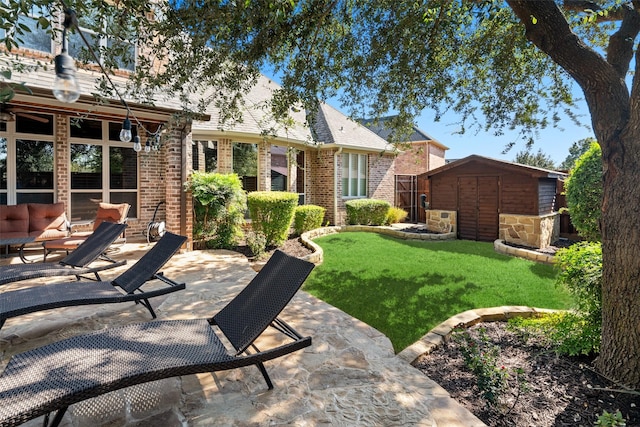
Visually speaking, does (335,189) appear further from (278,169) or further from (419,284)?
(419,284)

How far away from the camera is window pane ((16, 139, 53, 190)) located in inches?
316

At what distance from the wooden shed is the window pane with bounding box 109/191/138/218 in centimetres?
1047

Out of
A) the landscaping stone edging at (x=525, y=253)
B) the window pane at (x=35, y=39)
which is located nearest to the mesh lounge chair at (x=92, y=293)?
the window pane at (x=35, y=39)

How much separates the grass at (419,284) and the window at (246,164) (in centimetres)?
455

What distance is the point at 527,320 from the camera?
4.47 m

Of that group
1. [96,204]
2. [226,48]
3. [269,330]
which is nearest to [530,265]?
[269,330]

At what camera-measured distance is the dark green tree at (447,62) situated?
297 centimetres

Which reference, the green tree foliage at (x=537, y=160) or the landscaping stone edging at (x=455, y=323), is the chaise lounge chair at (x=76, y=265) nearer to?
the landscaping stone edging at (x=455, y=323)

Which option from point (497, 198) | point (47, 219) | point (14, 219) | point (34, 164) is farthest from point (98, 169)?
point (497, 198)

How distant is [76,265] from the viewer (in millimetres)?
5039

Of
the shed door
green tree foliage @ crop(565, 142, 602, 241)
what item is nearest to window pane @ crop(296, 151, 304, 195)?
the shed door

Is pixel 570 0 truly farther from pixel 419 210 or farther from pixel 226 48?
pixel 419 210

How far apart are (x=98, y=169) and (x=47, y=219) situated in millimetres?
1924

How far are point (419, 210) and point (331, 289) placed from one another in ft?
43.7
